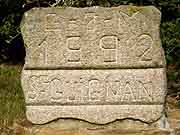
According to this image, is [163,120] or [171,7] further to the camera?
[171,7]

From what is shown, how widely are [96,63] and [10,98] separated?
3018mm

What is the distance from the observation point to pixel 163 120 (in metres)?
4.62

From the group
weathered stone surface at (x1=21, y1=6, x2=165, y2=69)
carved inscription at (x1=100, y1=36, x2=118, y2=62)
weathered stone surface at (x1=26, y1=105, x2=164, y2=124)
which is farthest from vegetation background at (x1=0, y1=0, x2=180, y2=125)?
carved inscription at (x1=100, y1=36, x2=118, y2=62)

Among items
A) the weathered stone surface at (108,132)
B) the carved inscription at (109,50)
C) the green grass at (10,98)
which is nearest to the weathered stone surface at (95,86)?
the carved inscription at (109,50)

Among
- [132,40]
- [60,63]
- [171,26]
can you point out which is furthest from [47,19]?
[171,26]

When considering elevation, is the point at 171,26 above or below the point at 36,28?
below

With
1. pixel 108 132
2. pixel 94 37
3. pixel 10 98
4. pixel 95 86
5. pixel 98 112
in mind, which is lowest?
pixel 10 98

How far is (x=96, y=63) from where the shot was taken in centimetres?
453

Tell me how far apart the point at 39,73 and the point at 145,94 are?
0.95 m

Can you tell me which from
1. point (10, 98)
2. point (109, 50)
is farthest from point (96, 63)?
point (10, 98)

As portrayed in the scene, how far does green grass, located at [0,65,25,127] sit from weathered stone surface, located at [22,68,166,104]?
1266 millimetres

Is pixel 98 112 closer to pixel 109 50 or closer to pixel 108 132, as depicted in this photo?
pixel 108 132

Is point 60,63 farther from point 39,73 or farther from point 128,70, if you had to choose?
point 128,70

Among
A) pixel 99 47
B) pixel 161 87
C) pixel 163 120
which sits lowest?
pixel 163 120
